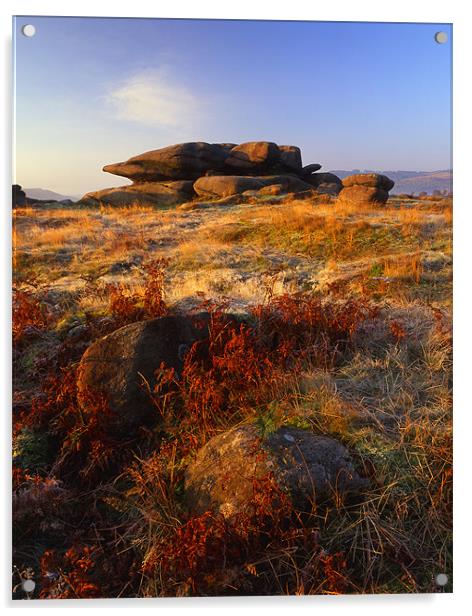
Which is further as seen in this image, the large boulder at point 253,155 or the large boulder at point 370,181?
the large boulder at point 370,181

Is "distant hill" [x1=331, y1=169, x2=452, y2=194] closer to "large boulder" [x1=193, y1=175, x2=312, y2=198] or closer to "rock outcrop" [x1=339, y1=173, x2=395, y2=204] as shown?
"rock outcrop" [x1=339, y1=173, x2=395, y2=204]

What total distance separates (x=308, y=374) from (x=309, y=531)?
105cm

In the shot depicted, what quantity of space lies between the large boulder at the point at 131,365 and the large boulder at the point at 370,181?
1.72 m

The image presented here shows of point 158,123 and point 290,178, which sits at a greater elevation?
point 158,123

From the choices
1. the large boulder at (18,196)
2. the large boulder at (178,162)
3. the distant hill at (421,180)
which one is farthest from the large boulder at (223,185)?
the large boulder at (18,196)

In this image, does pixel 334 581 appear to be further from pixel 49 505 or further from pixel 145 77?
pixel 145 77

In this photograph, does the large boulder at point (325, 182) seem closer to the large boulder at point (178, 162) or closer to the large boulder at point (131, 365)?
the large boulder at point (178, 162)

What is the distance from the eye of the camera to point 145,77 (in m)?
3.74

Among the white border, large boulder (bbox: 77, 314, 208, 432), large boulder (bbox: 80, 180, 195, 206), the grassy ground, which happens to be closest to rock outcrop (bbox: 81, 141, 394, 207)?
large boulder (bbox: 80, 180, 195, 206)

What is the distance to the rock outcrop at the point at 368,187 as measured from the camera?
3896mm

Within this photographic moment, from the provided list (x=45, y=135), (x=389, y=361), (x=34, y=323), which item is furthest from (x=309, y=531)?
(x=45, y=135)

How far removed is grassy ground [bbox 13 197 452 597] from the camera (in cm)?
316
